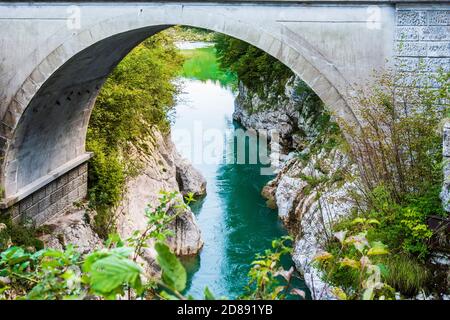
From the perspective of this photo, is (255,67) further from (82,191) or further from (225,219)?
(82,191)

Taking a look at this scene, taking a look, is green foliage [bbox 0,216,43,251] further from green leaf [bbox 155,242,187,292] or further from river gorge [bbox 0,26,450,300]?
green leaf [bbox 155,242,187,292]

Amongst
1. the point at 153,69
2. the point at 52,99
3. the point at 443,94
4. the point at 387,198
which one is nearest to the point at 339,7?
the point at 443,94

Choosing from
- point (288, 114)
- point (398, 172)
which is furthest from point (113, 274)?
→ point (288, 114)

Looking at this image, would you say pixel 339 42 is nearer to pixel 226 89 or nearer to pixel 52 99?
pixel 52 99

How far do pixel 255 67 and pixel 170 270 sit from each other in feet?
61.6

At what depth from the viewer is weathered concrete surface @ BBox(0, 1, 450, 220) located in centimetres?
720

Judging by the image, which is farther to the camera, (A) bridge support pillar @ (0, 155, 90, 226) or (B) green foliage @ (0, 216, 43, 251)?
(A) bridge support pillar @ (0, 155, 90, 226)

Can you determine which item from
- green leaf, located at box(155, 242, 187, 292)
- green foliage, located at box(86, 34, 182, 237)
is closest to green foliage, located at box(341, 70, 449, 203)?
green leaf, located at box(155, 242, 187, 292)

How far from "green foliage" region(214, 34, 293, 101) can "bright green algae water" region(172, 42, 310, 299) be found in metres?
1.82

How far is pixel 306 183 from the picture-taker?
39.9 feet

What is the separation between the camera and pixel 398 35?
7102mm

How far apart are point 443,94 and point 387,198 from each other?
4.35 ft

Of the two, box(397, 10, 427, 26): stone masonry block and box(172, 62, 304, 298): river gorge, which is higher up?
box(397, 10, 427, 26): stone masonry block

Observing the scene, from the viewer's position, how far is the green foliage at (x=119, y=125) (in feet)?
37.0
